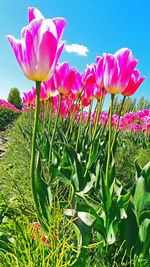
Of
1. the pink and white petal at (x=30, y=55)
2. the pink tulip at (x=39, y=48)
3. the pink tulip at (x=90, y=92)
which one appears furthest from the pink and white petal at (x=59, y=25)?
the pink tulip at (x=90, y=92)

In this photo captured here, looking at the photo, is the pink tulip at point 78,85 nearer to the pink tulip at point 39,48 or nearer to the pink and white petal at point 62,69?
the pink and white petal at point 62,69

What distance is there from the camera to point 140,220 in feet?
3.35

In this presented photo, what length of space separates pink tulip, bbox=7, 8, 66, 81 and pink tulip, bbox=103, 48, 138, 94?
41 cm

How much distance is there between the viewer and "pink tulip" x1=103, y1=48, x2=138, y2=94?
1.14 metres

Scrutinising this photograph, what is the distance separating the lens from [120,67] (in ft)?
3.77

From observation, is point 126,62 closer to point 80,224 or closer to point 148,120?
point 80,224

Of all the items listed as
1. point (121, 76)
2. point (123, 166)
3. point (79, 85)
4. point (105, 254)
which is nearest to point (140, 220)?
point (105, 254)

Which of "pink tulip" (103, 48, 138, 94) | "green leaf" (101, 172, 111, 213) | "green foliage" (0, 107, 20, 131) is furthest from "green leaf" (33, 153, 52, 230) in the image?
"green foliage" (0, 107, 20, 131)

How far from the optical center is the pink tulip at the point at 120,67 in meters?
1.14

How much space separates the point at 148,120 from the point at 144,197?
12.7 feet

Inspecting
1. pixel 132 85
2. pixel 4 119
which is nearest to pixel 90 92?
pixel 132 85

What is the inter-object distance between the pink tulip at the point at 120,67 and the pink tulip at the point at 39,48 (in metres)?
0.41

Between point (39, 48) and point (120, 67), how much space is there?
535 millimetres

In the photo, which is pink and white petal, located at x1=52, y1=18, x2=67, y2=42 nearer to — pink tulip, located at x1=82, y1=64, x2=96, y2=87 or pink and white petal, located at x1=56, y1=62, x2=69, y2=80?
pink and white petal, located at x1=56, y1=62, x2=69, y2=80
